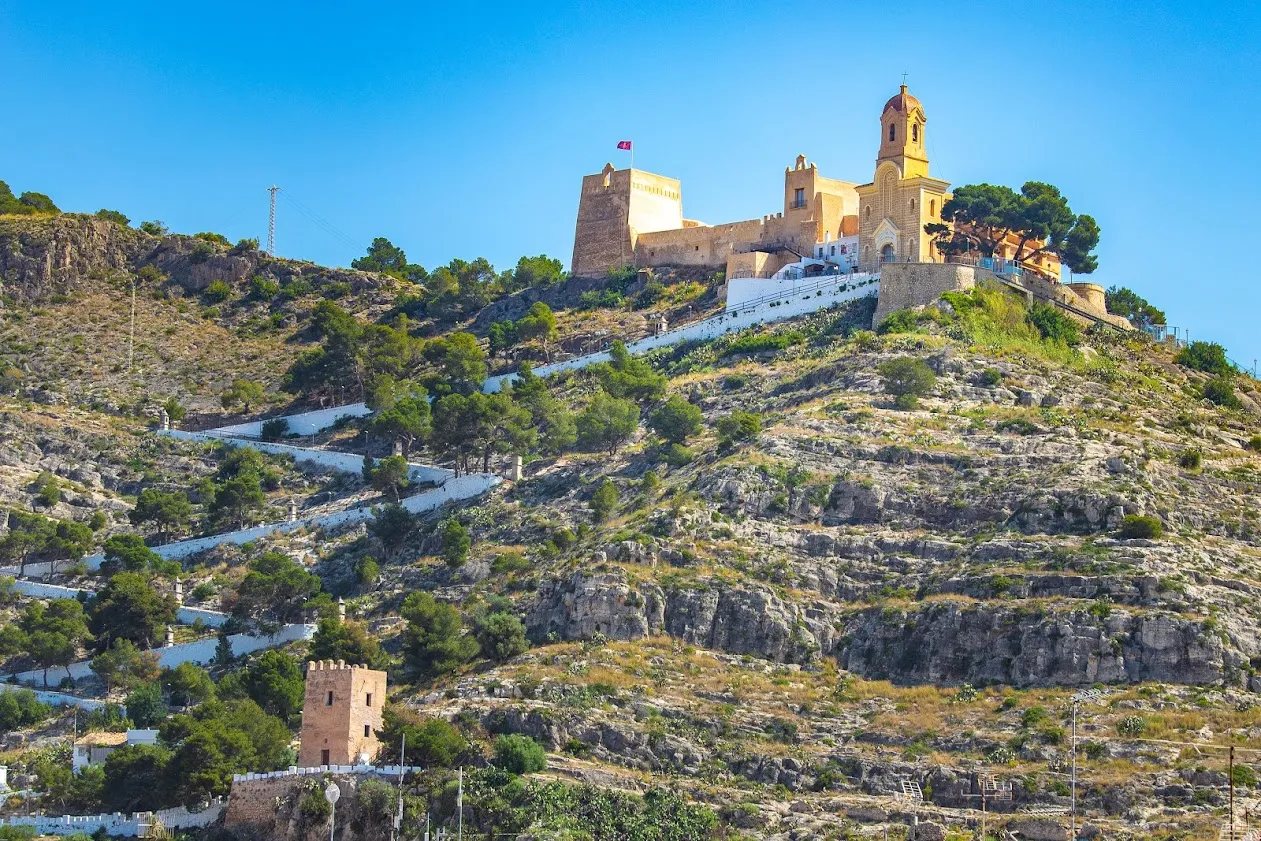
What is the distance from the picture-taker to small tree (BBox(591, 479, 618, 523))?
76688 mm

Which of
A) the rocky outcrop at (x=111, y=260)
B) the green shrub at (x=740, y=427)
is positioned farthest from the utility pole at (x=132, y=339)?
the green shrub at (x=740, y=427)

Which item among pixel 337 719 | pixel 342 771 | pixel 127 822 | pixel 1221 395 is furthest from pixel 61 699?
pixel 1221 395

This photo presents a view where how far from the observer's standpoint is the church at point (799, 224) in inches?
3649

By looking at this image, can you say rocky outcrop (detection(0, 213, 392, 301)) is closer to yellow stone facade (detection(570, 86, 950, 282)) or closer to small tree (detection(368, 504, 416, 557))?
yellow stone facade (detection(570, 86, 950, 282))

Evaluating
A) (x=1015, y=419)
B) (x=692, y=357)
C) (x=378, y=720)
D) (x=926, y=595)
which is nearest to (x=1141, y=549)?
(x=926, y=595)

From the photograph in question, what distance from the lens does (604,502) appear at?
252 ft

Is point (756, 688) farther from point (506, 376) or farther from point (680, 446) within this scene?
point (506, 376)

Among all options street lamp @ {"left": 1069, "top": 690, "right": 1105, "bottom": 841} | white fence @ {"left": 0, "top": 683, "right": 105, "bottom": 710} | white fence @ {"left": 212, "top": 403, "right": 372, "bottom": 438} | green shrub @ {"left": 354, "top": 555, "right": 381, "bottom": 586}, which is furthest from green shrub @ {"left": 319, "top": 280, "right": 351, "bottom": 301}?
street lamp @ {"left": 1069, "top": 690, "right": 1105, "bottom": 841}

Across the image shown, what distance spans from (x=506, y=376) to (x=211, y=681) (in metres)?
28.6

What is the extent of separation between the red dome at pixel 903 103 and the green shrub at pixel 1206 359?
15.4m

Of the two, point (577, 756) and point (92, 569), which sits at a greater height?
point (92, 569)

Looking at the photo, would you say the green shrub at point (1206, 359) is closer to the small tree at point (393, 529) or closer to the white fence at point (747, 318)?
the white fence at point (747, 318)

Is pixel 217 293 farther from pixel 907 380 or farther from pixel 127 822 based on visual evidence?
pixel 127 822

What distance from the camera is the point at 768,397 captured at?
83.7m
